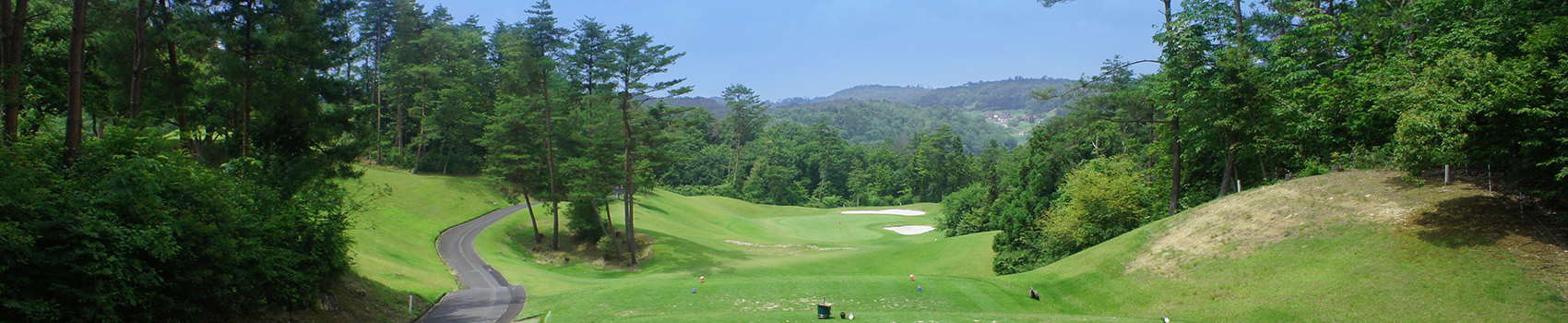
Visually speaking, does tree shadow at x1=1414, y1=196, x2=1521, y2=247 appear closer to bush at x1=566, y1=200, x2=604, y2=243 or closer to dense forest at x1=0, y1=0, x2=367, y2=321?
dense forest at x1=0, y1=0, x2=367, y2=321

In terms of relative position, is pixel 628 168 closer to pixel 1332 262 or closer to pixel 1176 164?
pixel 1176 164

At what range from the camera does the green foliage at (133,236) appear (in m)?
8.62

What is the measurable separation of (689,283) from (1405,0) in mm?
23297

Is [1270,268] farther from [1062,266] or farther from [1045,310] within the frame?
[1062,266]

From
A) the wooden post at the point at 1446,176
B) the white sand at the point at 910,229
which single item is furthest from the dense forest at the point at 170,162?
the white sand at the point at 910,229

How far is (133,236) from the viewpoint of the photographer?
946 cm

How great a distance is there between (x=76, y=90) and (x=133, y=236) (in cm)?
409

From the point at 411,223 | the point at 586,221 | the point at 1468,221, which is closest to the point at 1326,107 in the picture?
the point at 1468,221

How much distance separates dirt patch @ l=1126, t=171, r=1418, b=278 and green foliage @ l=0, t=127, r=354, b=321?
800 inches

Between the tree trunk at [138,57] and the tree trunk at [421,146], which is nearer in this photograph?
the tree trunk at [138,57]

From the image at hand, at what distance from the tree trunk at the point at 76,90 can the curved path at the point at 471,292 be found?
808 centimetres

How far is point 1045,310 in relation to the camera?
59.4 feet

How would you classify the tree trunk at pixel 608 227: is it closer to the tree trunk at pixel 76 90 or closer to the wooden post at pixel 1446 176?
the tree trunk at pixel 76 90

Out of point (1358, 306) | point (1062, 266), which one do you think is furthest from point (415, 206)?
point (1358, 306)
